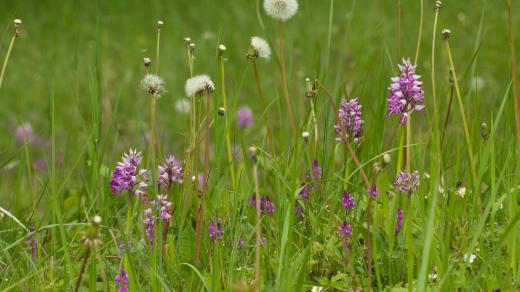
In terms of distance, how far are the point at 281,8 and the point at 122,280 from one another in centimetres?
84

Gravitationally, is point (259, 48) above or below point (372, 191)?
above

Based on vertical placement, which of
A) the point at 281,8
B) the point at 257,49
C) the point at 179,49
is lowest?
the point at 257,49

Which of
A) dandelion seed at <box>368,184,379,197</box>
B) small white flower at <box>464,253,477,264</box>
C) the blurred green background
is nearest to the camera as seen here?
dandelion seed at <box>368,184,379,197</box>

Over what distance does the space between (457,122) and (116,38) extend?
5.95 m

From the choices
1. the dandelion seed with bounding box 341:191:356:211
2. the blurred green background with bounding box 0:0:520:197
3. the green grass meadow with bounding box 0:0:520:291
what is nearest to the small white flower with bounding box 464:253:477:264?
the green grass meadow with bounding box 0:0:520:291

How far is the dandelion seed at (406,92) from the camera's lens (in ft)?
5.81

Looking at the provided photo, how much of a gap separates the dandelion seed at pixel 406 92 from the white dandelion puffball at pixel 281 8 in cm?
43

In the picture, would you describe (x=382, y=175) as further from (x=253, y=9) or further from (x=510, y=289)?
(x=253, y=9)

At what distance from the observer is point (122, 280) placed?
170cm

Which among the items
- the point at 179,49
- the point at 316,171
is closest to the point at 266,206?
the point at 316,171

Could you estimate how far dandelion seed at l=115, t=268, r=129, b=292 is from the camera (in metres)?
1.70

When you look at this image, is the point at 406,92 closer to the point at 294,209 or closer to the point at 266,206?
the point at 294,209

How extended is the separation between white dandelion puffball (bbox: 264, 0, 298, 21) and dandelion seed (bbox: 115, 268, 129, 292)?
0.80 meters

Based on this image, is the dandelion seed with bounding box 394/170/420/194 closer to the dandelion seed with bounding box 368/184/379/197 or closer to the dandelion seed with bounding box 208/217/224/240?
the dandelion seed with bounding box 368/184/379/197
